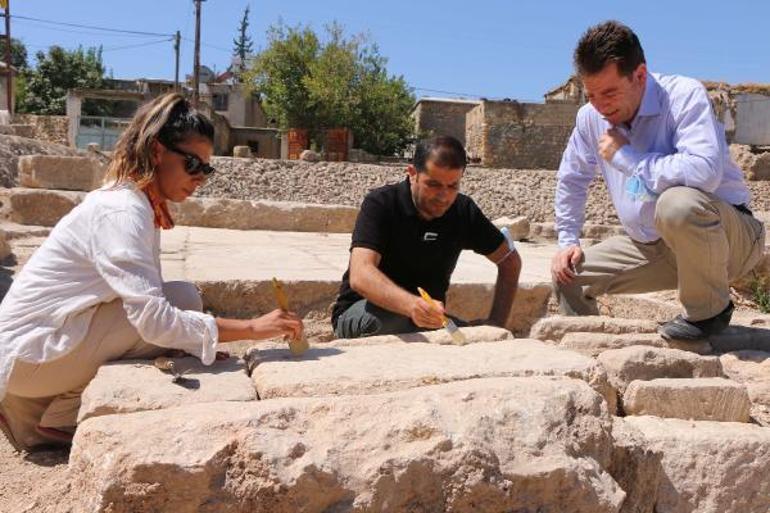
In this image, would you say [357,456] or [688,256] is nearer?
[357,456]

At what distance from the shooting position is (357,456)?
5.19ft

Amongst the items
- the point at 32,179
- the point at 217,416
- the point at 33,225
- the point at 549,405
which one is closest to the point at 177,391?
the point at 217,416

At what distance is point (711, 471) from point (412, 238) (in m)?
1.59

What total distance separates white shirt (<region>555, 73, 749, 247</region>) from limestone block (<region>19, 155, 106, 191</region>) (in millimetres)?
6516

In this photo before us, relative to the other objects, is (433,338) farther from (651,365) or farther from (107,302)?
(107,302)

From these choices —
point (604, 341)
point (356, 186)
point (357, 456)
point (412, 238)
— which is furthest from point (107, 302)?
point (356, 186)

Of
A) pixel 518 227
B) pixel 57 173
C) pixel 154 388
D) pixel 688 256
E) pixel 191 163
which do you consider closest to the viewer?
pixel 154 388

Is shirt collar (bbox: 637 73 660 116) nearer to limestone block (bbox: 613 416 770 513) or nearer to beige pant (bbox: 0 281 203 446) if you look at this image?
limestone block (bbox: 613 416 770 513)

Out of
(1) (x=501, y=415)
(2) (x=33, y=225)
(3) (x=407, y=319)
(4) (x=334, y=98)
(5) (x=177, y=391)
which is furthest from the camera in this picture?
(4) (x=334, y=98)

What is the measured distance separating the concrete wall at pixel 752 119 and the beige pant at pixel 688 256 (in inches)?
1030

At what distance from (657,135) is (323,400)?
2163 millimetres

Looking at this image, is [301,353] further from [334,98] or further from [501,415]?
[334,98]

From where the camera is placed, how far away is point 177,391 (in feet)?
6.14

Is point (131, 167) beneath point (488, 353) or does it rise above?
above
